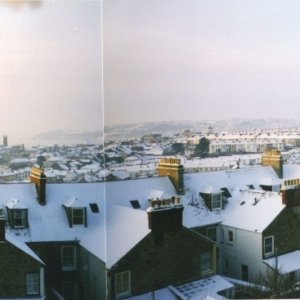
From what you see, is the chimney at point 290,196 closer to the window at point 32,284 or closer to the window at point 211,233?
the window at point 211,233

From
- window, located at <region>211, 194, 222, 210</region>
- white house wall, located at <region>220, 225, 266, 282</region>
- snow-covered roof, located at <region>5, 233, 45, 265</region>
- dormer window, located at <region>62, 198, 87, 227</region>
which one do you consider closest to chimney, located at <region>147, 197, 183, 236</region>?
window, located at <region>211, 194, 222, 210</region>

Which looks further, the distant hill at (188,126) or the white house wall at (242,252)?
the white house wall at (242,252)

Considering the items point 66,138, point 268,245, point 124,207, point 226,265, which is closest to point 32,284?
point 124,207

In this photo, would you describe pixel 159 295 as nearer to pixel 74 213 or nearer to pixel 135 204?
pixel 135 204

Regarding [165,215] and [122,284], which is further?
[165,215]

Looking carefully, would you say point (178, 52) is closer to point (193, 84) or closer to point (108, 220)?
point (193, 84)

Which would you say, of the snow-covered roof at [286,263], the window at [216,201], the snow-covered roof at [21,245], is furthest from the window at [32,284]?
the snow-covered roof at [286,263]

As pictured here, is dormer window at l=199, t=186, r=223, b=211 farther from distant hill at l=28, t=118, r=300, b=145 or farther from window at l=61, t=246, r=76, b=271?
window at l=61, t=246, r=76, b=271
